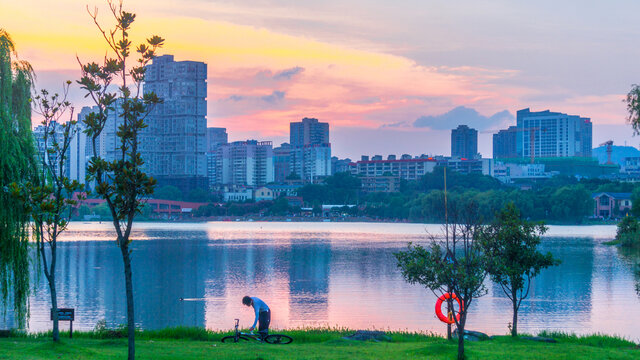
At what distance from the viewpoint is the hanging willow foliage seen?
60.4 ft

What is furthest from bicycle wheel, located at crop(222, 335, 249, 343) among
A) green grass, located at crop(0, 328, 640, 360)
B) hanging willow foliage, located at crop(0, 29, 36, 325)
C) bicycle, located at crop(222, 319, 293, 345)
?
hanging willow foliage, located at crop(0, 29, 36, 325)

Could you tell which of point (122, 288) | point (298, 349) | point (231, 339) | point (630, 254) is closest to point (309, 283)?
point (122, 288)

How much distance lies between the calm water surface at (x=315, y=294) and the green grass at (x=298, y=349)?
402cm

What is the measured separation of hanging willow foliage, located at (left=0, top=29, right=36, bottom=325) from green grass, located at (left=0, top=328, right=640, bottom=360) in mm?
1981

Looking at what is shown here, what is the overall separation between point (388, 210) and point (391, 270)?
127 meters

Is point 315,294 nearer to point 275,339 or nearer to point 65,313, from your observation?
point 275,339

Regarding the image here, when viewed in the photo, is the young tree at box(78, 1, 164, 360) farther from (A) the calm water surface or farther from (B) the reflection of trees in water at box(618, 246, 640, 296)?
(B) the reflection of trees in water at box(618, 246, 640, 296)

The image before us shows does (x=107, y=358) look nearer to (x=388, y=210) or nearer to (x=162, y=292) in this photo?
(x=162, y=292)

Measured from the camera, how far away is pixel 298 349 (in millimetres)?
17938

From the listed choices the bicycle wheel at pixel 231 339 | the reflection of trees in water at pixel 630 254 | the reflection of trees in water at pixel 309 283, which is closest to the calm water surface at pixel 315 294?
the reflection of trees in water at pixel 309 283

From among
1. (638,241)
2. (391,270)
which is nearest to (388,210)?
(638,241)

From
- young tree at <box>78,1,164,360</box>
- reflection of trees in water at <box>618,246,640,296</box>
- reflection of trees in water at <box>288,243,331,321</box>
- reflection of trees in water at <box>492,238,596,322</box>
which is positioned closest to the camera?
young tree at <box>78,1,164,360</box>

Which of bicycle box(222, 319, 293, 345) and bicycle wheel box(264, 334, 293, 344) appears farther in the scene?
bicycle wheel box(264, 334, 293, 344)

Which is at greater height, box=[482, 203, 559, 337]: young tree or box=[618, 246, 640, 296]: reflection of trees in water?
box=[482, 203, 559, 337]: young tree
